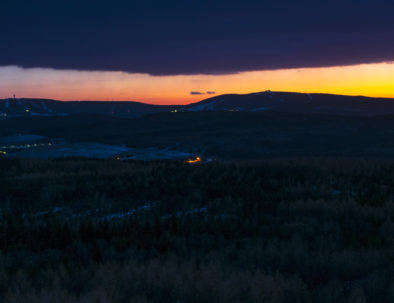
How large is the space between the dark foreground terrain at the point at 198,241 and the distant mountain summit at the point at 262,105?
109157 millimetres

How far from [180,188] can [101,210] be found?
4141 millimetres

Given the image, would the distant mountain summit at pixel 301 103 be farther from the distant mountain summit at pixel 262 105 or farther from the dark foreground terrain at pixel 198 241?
the dark foreground terrain at pixel 198 241

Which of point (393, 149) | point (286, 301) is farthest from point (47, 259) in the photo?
point (393, 149)

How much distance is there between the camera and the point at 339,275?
267 inches

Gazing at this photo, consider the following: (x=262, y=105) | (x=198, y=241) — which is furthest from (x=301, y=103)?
(x=198, y=241)

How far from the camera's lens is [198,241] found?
29.7ft

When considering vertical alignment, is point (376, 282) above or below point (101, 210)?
above

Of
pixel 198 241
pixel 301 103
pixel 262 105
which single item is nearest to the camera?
pixel 198 241

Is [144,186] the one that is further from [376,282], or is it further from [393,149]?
[393,149]

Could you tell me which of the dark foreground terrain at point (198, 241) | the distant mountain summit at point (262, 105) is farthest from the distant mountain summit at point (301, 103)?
the dark foreground terrain at point (198, 241)

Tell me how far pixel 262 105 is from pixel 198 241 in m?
141

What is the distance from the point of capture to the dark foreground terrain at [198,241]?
5.85m

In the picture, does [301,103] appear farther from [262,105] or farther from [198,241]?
[198,241]

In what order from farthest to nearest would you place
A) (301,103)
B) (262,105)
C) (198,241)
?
(262,105) → (301,103) → (198,241)
